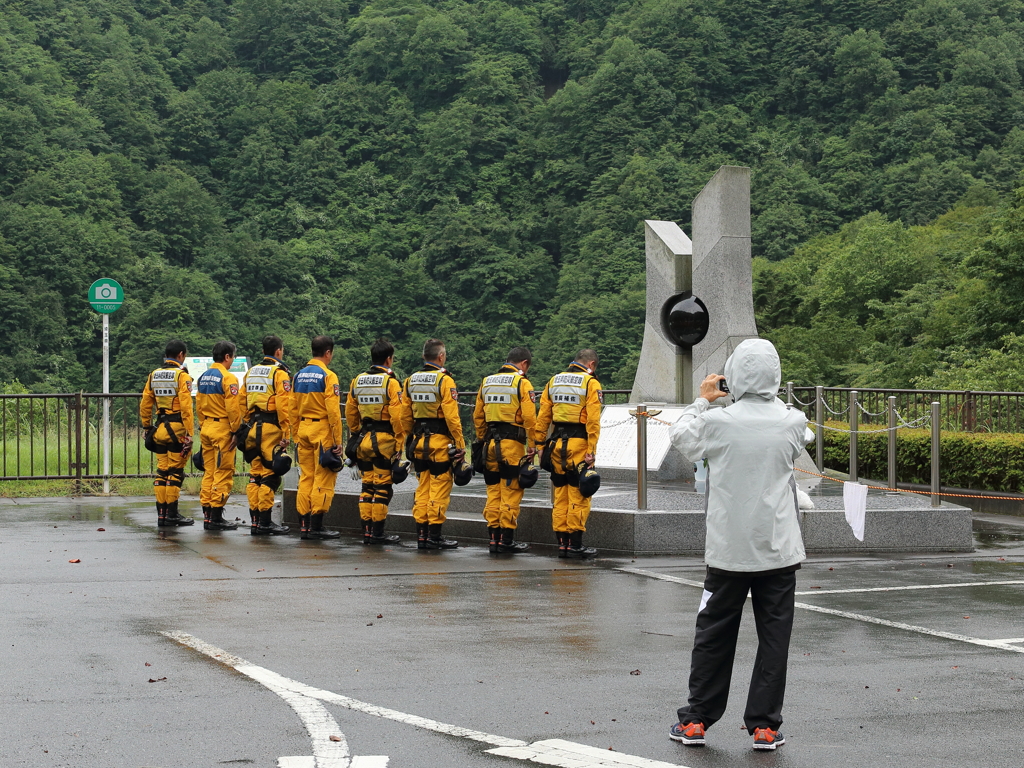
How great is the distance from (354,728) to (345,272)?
66.9m

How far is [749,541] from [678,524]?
6193 mm

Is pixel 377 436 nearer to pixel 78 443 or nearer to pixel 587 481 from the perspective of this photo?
pixel 587 481

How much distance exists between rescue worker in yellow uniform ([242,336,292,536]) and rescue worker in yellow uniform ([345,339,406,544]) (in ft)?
2.83

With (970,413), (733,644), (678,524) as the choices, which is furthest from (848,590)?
(970,413)

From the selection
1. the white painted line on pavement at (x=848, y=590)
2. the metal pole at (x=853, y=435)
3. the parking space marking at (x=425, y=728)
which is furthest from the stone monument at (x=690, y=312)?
the parking space marking at (x=425, y=728)

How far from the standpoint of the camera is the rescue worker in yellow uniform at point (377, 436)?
41.0 feet

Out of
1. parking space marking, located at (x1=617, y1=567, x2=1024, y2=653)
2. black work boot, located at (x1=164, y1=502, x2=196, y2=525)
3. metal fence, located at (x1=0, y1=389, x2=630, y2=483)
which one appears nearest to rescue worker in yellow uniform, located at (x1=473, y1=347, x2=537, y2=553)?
parking space marking, located at (x1=617, y1=567, x2=1024, y2=653)

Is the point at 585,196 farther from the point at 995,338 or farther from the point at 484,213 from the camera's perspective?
the point at 995,338

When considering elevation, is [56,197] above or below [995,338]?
Result: above

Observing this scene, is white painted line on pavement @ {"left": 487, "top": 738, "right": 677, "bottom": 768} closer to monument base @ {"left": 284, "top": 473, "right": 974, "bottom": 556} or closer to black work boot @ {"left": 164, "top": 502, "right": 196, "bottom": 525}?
monument base @ {"left": 284, "top": 473, "right": 974, "bottom": 556}

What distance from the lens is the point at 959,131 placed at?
6631 centimetres

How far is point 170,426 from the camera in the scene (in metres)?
14.1

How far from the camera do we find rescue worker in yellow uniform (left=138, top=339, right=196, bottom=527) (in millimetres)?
14062

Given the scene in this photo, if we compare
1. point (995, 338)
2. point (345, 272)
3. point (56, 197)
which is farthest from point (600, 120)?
point (995, 338)
